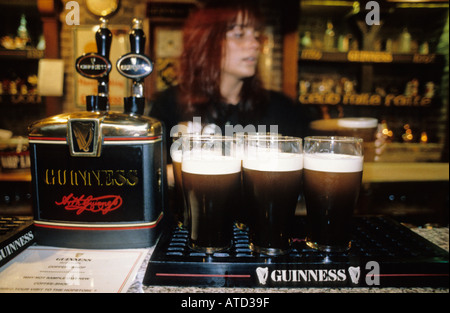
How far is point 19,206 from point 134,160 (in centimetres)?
269

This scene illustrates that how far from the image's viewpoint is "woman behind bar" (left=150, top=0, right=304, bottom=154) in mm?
2074

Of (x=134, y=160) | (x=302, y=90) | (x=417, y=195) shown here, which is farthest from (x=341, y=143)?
(x=302, y=90)

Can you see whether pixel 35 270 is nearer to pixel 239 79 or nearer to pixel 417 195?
pixel 239 79

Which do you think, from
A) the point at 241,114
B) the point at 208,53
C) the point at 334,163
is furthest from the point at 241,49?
the point at 334,163

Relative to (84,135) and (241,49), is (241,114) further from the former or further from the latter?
(84,135)

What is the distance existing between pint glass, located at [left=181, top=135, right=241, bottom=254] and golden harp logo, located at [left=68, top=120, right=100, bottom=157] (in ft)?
0.83

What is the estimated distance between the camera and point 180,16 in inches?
140

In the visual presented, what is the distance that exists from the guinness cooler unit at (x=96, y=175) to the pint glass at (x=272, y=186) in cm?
30

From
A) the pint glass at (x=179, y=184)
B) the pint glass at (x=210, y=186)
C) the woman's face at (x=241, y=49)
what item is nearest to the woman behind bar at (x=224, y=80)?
the woman's face at (x=241, y=49)
